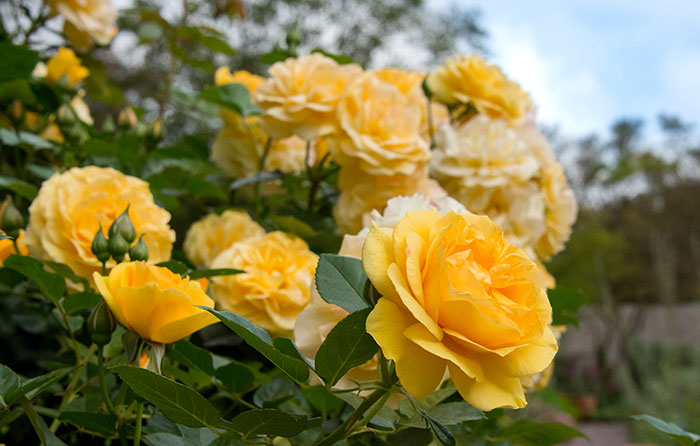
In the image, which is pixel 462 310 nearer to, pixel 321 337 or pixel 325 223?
pixel 321 337

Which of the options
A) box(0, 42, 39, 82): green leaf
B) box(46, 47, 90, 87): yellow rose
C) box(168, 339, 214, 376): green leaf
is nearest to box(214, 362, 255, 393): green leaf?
box(168, 339, 214, 376): green leaf

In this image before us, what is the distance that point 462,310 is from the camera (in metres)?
0.28

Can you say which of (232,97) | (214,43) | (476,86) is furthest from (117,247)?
(214,43)

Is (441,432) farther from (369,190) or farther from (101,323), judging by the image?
(369,190)

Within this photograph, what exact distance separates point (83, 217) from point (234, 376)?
0.19 meters

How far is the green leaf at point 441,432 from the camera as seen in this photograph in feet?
1.07

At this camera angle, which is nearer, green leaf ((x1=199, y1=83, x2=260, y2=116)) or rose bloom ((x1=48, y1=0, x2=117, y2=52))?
green leaf ((x1=199, y1=83, x2=260, y2=116))

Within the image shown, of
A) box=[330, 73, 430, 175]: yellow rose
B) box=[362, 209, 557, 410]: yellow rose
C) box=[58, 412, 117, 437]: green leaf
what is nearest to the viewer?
box=[362, 209, 557, 410]: yellow rose

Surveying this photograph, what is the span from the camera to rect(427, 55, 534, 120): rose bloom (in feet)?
2.38

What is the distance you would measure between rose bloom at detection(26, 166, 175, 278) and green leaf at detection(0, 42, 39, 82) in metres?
0.25

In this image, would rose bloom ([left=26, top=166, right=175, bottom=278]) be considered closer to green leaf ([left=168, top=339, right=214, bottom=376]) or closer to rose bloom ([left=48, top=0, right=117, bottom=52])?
green leaf ([left=168, top=339, right=214, bottom=376])

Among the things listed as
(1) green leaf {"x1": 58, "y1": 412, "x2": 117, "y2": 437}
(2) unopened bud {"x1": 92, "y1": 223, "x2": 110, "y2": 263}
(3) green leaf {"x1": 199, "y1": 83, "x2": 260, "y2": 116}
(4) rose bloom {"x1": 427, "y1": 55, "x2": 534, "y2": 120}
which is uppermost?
(4) rose bloom {"x1": 427, "y1": 55, "x2": 534, "y2": 120}

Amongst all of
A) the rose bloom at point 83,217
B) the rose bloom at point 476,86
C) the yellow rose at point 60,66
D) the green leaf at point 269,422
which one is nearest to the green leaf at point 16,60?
the yellow rose at point 60,66

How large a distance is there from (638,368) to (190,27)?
25.9 ft
